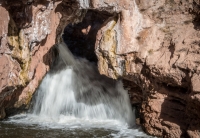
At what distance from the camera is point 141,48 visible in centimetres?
710

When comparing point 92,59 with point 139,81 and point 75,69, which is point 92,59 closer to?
point 75,69

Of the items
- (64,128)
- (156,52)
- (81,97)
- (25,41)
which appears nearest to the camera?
(156,52)

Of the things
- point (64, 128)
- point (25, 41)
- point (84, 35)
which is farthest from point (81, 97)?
point (84, 35)

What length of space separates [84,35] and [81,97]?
3773 millimetres

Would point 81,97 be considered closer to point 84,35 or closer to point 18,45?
point 18,45

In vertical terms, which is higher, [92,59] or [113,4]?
[113,4]

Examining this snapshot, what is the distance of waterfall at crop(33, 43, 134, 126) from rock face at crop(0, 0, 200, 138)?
1.19m

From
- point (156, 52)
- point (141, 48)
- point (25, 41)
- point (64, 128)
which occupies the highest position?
point (25, 41)

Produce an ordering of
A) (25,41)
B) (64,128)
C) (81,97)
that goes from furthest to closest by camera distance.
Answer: (81,97)
(64,128)
(25,41)

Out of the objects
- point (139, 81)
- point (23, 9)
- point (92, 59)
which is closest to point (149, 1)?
point (139, 81)

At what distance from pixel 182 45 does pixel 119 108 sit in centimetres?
316

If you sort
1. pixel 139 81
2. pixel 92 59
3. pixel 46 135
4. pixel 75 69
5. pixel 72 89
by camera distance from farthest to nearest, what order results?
1. pixel 92 59
2. pixel 75 69
3. pixel 72 89
4. pixel 139 81
5. pixel 46 135

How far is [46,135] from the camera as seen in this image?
22.2 ft

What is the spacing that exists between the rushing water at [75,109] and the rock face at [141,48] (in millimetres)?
936
